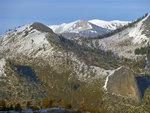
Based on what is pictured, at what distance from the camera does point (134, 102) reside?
19912 cm

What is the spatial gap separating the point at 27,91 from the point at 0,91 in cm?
2145

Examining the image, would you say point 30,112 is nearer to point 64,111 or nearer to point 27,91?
point 64,111

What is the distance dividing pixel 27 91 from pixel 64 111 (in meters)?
89.9

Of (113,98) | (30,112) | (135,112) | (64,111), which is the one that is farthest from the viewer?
(113,98)

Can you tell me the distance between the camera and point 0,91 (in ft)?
630

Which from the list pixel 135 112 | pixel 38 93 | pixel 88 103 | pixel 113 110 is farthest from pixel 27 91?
pixel 135 112

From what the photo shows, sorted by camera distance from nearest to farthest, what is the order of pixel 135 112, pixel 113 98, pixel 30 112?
pixel 30 112
pixel 135 112
pixel 113 98

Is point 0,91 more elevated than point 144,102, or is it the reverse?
point 0,91

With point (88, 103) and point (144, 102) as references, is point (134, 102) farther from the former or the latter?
point (88, 103)

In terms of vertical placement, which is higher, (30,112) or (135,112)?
(30,112)

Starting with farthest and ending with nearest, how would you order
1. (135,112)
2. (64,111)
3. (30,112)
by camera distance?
(135,112)
(64,111)
(30,112)

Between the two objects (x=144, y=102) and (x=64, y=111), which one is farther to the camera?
(x=144, y=102)

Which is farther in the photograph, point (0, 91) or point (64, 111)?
point (0, 91)

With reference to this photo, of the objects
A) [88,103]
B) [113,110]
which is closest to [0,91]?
[88,103]
